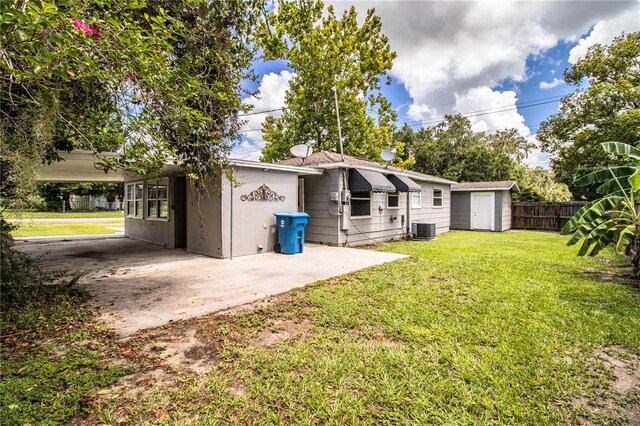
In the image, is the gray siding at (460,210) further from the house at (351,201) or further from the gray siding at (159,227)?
the gray siding at (159,227)

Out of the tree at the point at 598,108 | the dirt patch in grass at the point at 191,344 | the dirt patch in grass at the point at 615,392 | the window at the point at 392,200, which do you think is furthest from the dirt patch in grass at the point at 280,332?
the tree at the point at 598,108

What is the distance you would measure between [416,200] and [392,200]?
8.08 feet

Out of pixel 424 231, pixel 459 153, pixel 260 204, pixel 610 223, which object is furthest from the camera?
pixel 459 153

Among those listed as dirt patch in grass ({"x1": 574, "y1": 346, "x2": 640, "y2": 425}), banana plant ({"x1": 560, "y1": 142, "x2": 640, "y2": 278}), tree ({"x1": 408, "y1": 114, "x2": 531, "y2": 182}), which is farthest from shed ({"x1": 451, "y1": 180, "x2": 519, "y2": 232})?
dirt patch in grass ({"x1": 574, "y1": 346, "x2": 640, "y2": 425})

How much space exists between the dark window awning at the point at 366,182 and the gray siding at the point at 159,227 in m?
6.13

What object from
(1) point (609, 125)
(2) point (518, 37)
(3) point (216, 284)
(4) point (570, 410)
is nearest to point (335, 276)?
(3) point (216, 284)

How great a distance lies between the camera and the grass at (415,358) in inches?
94.4

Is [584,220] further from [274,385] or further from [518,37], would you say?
[518,37]

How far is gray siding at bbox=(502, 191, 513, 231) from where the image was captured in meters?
18.0

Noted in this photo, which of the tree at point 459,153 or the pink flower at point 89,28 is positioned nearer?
the pink flower at point 89,28

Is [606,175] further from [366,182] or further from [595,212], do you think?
[366,182]

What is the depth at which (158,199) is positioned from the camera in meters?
11.3

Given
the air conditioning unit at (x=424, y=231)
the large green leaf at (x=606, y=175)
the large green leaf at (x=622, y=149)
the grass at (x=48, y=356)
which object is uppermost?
the large green leaf at (x=622, y=149)

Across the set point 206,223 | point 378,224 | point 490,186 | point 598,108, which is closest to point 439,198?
point 490,186
